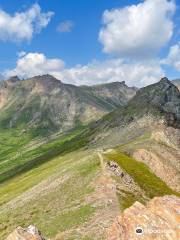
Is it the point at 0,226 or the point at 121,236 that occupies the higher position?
the point at 121,236

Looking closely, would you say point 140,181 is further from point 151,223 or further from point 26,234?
point 151,223

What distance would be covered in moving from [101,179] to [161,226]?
145ft

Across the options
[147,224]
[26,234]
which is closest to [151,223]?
[147,224]

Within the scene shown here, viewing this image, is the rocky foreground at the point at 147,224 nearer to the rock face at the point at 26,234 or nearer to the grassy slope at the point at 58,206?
the rock face at the point at 26,234

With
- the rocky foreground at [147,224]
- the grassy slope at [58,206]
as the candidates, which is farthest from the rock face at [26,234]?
the grassy slope at [58,206]

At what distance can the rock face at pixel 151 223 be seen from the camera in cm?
4156

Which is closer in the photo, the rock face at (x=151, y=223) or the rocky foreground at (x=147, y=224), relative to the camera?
the rock face at (x=151, y=223)

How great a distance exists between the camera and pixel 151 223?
43688mm

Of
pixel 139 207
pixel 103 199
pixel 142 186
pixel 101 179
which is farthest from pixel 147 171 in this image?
pixel 139 207

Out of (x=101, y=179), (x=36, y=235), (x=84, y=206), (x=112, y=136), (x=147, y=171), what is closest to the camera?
(x=36, y=235)

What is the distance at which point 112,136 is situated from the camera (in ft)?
646

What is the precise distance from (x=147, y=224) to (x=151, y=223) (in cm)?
43

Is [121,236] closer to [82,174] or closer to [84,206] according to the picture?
[84,206]

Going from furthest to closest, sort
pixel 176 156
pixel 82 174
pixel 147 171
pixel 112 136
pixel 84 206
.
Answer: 1. pixel 112 136
2. pixel 176 156
3. pixel 147 171
4. pixel 82 174
5. pixel 84 206
